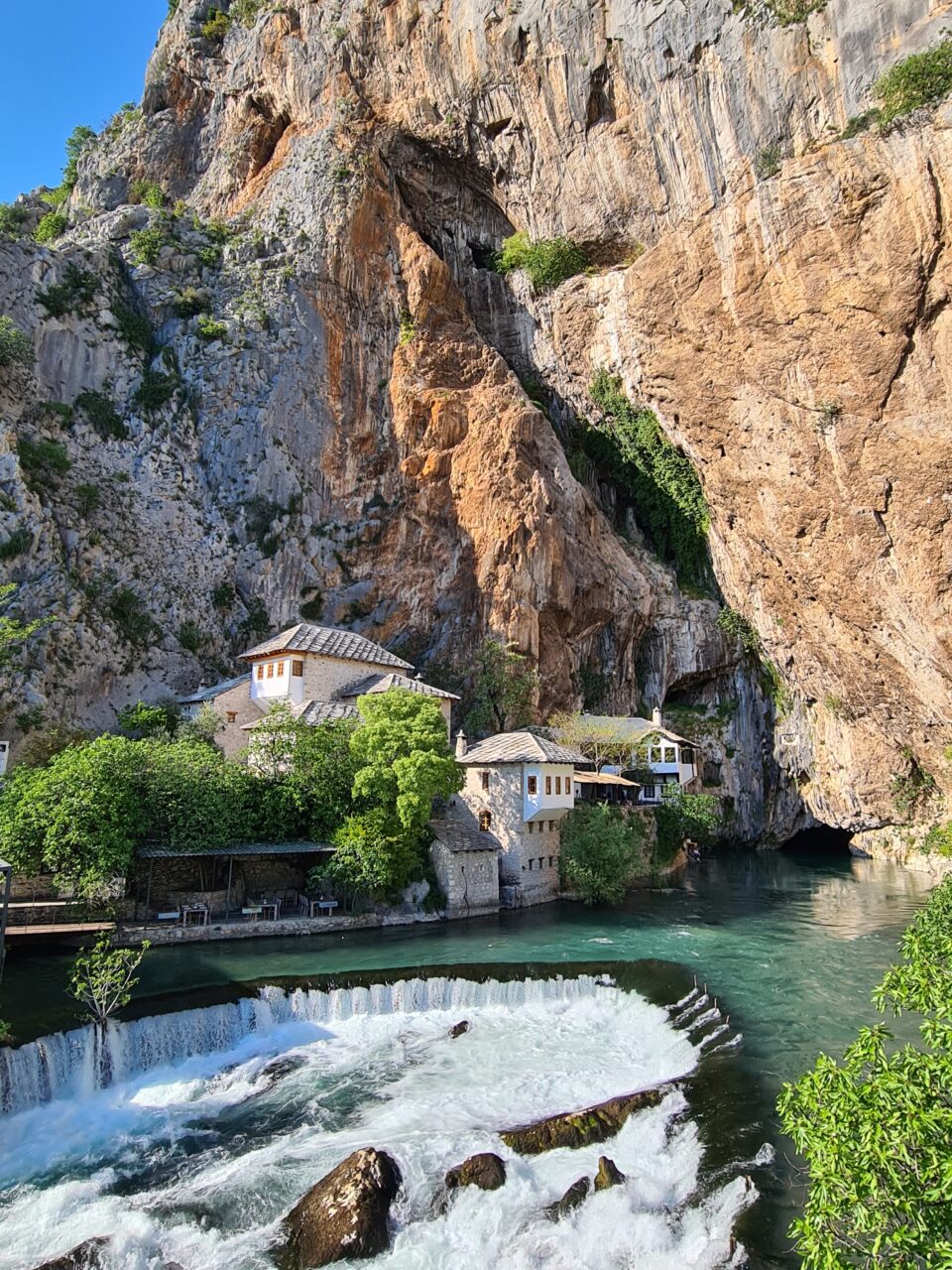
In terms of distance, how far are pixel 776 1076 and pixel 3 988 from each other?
17.6 m

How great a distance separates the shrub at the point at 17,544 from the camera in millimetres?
37250

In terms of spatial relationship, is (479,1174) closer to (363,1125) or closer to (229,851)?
(363,1125)

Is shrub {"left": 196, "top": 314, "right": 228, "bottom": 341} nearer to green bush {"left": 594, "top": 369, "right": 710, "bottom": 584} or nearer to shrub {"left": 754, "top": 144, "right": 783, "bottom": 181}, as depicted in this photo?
green bush {"left": 594, "top": 369, "right": 710, "bottom": 584}

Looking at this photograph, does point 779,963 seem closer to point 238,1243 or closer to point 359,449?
point 238,1243

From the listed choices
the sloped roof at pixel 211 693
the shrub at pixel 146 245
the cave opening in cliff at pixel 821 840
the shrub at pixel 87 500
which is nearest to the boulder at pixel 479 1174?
the sloped roof at pixel 211 693

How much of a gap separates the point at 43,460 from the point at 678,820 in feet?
129

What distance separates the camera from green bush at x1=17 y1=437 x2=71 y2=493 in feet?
135

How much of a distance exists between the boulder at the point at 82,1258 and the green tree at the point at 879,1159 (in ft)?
30.6

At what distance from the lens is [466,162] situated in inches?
2219

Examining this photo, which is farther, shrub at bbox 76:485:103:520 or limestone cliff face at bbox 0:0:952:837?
shrub at bbox 76:485:103:520

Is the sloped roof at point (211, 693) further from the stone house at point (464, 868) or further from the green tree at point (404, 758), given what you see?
the stone house at point (464, 868)

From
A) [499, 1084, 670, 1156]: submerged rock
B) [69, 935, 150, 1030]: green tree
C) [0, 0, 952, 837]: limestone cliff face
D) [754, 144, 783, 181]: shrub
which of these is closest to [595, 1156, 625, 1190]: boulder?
[499, 1084, 670, 1156]: submerged rock

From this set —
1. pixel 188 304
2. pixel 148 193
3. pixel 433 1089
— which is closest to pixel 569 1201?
pixel 433 1089

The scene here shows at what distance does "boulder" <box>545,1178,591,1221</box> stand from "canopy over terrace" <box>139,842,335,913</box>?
17849 millimetres
